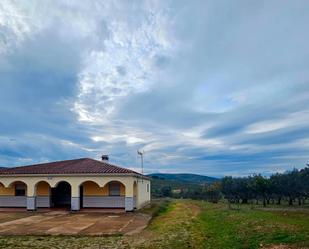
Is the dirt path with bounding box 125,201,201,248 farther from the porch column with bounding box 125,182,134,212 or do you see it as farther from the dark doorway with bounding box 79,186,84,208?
the dark doorway with bounding box 79,186,84,208

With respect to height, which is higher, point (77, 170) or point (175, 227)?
point (77, 170)

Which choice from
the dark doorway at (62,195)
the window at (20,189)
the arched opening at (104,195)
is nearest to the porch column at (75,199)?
the arched opening at (104,195)

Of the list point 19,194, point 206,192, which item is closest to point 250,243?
point 19,194

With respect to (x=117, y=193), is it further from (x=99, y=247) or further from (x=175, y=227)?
(x=99, y=247)

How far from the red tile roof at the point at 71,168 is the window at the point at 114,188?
1432 millimetres

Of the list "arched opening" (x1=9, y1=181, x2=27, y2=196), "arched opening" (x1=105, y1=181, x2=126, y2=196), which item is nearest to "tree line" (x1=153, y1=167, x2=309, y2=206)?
"arched opening" (x1=105, y1=181, x2=126, y2=196)

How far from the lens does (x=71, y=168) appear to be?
82.8ft

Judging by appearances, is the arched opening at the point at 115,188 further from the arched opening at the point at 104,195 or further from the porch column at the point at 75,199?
the porch column at the point at 75,199

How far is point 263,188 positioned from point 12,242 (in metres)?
30.0

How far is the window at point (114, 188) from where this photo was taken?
26.0 metres

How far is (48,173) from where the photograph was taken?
24344 mm

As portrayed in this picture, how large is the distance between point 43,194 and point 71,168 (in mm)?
3528

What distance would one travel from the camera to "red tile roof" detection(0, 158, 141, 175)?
78.4ft

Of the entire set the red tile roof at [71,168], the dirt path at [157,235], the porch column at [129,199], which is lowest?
the dirt path at [157,235]
